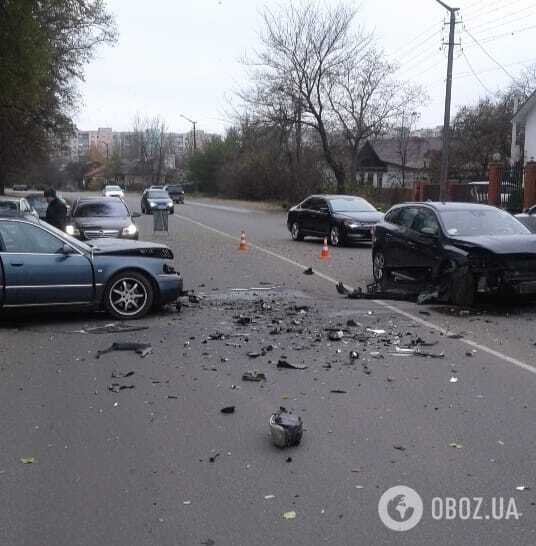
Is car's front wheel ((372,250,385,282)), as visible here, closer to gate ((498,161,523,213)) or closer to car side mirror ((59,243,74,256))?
car side mirror ((59,243,74,256))

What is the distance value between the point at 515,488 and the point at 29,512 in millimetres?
2784

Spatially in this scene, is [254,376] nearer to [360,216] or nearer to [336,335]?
[336,335]

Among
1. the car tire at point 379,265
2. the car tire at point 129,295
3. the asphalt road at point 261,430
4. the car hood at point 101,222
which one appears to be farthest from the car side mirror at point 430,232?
the car hood at point 101,222

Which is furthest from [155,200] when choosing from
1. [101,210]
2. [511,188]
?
[101,210]

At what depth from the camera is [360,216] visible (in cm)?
2295

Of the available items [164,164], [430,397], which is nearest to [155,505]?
[430,397]

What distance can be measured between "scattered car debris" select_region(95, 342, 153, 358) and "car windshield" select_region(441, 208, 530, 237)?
18.2 feet

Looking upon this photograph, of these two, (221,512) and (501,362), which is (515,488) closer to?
(221,512)

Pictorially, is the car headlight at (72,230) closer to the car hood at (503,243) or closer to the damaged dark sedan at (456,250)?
the damaged dark sedan at (456,250)

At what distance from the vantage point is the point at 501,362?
7.77 meters

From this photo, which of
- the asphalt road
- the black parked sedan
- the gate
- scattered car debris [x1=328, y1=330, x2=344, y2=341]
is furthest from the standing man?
the gate

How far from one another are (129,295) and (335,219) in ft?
44.2

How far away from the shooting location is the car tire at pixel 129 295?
1007cm

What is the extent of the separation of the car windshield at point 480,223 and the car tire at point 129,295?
4.80m
